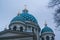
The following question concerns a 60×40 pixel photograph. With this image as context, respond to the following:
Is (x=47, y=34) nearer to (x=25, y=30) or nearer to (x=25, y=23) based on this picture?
(x=25, y=23)

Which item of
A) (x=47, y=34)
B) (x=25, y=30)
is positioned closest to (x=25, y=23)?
(x=25, y=30)

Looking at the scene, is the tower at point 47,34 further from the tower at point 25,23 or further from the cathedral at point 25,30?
the tower at point 25,23

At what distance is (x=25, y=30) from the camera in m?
31.1

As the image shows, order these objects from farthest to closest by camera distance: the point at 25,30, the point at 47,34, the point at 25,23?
the point at 47,34
the point at 25,23
the point at 25,30

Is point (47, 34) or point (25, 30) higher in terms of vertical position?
point (25, 30)

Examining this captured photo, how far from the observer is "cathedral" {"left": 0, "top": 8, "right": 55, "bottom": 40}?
2544 cm

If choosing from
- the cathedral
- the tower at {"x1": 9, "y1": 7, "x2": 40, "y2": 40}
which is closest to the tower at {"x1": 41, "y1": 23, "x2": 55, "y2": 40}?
the cathedral

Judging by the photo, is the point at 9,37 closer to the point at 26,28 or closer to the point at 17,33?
the point at 17,33

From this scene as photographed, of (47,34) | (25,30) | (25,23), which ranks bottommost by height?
(47,34)

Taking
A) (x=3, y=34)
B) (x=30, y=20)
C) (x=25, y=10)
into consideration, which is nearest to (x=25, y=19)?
(x=30, y=20)

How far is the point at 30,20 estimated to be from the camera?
34.1 m

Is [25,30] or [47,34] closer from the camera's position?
[25,30]

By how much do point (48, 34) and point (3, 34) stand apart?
10143 millimetres

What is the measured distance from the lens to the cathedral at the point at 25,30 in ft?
83.5
